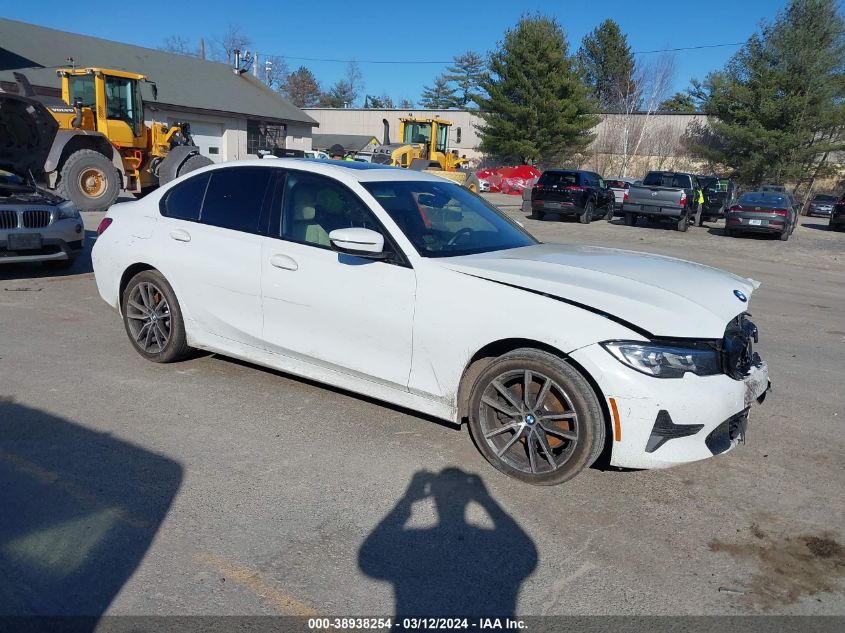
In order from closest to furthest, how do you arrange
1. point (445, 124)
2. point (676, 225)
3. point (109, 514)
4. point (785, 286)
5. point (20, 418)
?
point (109, 514)
point (20, 418)
point (785, 286)
point (676, 225)
point (445, 124)

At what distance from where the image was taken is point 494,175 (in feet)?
138

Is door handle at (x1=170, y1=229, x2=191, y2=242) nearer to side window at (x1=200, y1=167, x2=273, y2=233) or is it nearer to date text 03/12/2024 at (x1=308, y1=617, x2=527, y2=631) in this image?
side window at (x1=200, y1=167, x2=273, y2=233)

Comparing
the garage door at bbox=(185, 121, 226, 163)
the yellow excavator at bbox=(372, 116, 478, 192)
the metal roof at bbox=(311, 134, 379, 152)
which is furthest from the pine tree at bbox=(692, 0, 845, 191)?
the garage door at bbox=(185, 121, 226, 163)

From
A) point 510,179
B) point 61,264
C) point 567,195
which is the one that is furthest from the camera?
point 510,179

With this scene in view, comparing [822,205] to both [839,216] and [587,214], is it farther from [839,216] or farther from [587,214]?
[587,214]

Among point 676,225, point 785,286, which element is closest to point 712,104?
point 676,225

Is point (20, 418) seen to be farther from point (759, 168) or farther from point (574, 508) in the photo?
point (759, 168)

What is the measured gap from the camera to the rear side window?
78.8 feet

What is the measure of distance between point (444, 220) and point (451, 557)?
2432mm

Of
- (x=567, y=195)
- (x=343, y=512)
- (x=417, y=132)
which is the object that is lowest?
(x=343, y=512)

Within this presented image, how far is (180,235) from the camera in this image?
5.43 metres

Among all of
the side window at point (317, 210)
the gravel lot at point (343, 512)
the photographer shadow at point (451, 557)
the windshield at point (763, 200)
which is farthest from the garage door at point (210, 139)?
the photographer shadow at point (451, 557)

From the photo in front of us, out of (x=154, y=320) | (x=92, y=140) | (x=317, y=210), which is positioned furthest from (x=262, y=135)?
(x=317, y=210)

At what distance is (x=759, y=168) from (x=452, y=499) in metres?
45.0
